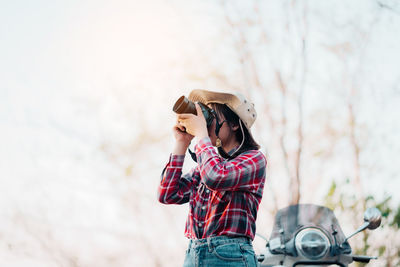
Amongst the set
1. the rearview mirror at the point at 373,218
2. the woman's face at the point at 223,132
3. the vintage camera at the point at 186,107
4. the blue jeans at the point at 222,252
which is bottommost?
the blue jeans at the point at 222,252

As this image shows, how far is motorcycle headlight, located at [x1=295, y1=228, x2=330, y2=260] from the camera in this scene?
1.77m

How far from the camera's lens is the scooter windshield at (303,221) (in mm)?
1868

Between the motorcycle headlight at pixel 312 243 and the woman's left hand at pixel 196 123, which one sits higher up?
the woman's left hand at pixel 196 123

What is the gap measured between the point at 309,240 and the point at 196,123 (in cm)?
86

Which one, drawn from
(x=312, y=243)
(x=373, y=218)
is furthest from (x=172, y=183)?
(x=373, y=218)

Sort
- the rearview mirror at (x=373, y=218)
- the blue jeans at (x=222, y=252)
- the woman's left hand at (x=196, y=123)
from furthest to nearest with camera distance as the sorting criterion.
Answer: the rearview mirror at (x=373, y=218)
the woman's left hand at (x=196, y=123)
the blue jeans at (x=222, y=252)

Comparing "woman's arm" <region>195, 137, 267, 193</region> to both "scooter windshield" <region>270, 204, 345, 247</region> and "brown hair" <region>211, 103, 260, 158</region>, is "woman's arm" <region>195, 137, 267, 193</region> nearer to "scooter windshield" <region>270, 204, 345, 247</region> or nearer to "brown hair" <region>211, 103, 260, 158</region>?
"brown hair" <region>211, 103, 260, 158</region>

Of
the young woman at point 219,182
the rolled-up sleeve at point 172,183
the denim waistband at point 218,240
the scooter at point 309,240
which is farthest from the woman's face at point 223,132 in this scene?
the scooter at point 309,240

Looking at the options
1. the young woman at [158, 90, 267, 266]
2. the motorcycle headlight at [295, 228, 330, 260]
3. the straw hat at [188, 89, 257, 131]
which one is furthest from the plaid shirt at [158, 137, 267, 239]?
the motorcycle headlight at [295, 228, 330, 260]

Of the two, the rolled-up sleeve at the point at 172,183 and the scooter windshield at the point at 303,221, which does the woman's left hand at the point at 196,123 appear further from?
the scooter windshield at the point at 303,221

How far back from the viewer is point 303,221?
6.25 ft

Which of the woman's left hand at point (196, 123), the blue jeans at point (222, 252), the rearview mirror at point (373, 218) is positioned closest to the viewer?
the blue jeans at point (222, 252)

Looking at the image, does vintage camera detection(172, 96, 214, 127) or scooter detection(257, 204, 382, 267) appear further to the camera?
scooter detection(257, 204, 382, 267)

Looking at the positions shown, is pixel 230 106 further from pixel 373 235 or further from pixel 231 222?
pixel 373 235
